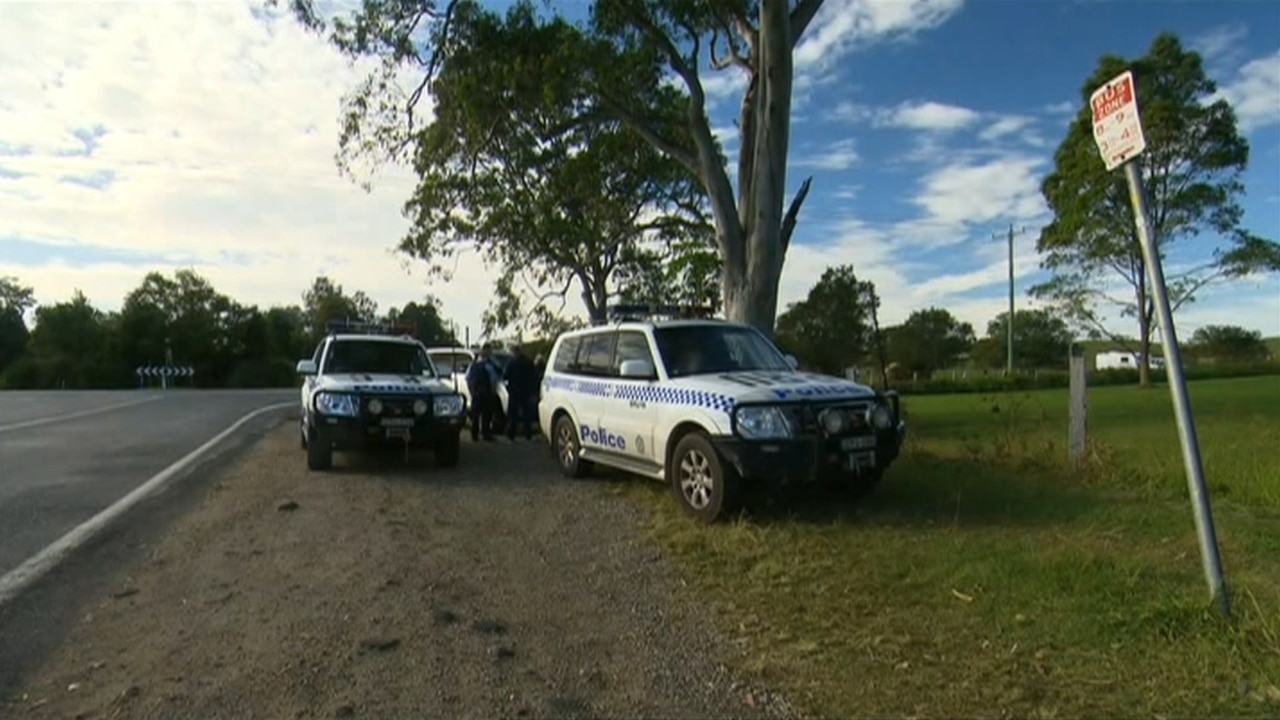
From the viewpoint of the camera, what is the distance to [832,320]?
71.2m

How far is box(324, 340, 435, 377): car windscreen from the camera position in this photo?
1180cm

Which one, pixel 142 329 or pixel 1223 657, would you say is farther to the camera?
pixel 142 329

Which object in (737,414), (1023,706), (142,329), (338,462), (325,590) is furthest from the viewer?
(142,329)

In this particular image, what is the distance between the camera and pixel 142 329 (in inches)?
Result: 2825

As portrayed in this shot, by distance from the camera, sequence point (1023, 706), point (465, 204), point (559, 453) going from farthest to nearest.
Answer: point (465, 204) < point (559, 453) < point (1023, 706)

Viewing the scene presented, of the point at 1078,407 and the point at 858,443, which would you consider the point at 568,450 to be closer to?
the point at 858,443

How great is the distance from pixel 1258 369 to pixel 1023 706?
58688 mm

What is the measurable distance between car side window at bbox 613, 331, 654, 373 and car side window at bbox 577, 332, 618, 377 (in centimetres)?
14

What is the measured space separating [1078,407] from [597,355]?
5310 millimetres

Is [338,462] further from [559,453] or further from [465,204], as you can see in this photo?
[465,204]

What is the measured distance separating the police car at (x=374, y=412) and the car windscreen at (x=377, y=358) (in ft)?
0.18

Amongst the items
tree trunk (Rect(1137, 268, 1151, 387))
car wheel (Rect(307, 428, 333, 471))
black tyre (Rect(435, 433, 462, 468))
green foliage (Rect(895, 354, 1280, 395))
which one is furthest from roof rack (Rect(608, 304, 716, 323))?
tree trunk (Rect(1137, 268, 1151, 387))

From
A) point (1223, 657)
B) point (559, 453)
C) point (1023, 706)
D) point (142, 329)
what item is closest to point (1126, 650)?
point (1223, 657)

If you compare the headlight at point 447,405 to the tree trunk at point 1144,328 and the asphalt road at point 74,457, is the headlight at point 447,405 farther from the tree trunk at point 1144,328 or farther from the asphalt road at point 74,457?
the tree trunk at point 1144,328
